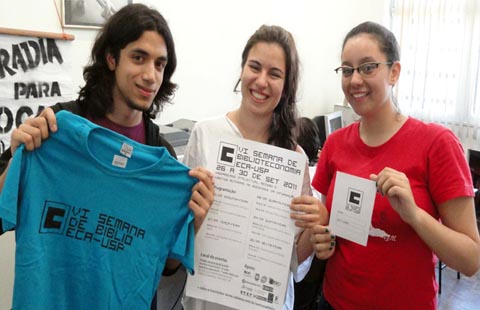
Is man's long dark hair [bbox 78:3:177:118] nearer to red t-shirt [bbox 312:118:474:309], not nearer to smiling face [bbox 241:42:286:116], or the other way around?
smiling face [bbox 241:42:286:116]

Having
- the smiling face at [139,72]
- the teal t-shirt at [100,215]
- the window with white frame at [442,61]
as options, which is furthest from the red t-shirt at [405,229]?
the window with white frame at [442,61]

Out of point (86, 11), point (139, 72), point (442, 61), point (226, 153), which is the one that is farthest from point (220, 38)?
point (442, 61)

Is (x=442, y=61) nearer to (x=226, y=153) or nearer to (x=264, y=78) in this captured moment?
(x=264, y=78)

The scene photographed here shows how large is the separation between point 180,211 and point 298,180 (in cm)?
37

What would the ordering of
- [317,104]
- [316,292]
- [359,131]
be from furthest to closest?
1. [317,104]
2. [316,292]
3. [359,131]

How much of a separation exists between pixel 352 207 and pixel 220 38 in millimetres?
2285

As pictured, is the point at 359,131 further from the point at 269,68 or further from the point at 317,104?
the point at 317,104

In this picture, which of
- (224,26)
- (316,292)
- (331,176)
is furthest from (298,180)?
(224,26)

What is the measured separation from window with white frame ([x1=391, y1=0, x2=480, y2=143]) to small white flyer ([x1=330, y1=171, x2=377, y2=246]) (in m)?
3.92

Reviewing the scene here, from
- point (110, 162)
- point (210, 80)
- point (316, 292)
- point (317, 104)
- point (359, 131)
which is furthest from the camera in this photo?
point (317, 104)

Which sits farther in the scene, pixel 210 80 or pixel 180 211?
Result: pixel 210 80

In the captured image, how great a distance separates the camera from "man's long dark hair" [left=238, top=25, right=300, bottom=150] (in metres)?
1.35

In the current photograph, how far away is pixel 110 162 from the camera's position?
45.8 inches

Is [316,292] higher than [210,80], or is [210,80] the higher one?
[210,80]
